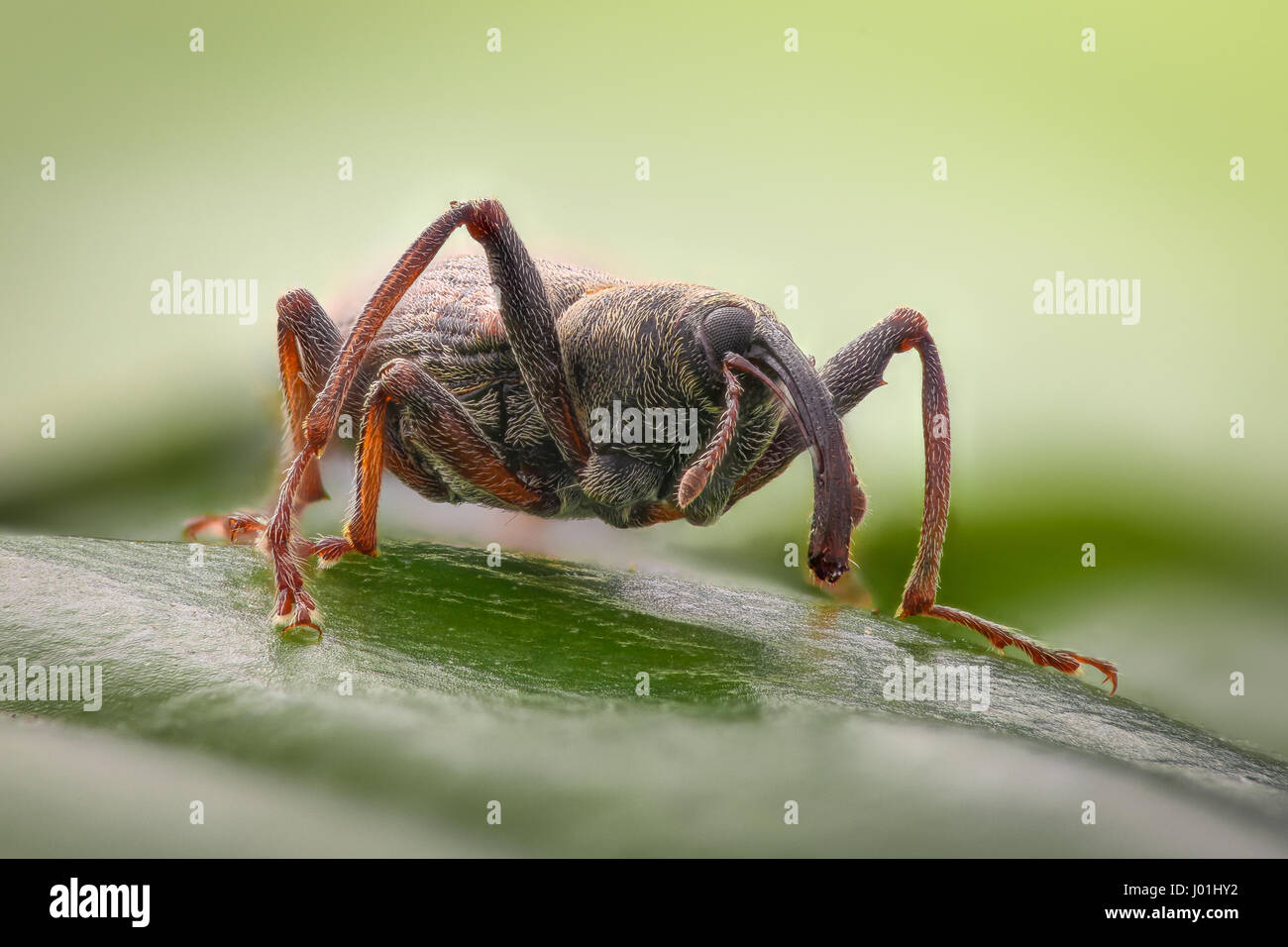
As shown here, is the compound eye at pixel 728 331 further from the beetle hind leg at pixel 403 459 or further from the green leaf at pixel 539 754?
the green leaf at pixel 539 754

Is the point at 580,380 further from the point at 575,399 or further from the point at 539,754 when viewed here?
the point at 539,754

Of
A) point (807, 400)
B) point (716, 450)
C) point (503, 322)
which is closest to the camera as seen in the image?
point (807, 400)

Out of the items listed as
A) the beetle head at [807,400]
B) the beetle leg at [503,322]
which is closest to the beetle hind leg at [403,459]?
the beetle leg at [503,322]

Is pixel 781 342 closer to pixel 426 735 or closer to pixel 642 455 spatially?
pixel 642 455

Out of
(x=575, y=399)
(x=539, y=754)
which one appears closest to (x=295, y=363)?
(x=575, y=399)

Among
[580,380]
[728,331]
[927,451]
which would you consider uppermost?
[728,331]
